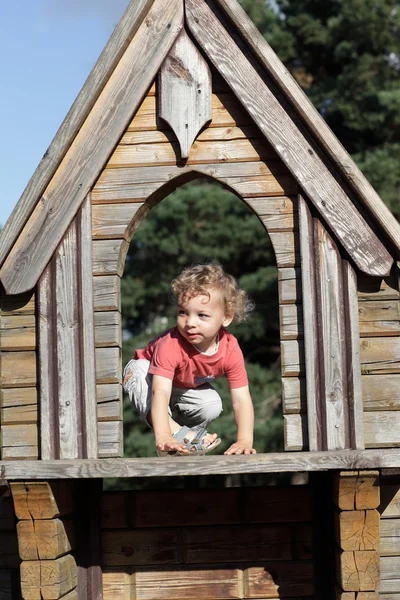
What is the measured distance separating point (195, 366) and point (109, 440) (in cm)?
74

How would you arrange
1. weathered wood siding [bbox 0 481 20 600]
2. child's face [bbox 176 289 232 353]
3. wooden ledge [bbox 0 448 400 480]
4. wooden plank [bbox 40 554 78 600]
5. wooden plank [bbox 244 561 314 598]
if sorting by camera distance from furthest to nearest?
weathered wood siding [bbox 0 481 20 600]
wooden plank [bbox 244 561 314 598]
child's face [bbox 176 289 232 353]
wooden plank [bbox 40 554 78 600]
wooden ledge [bbox 0 448 400 480]

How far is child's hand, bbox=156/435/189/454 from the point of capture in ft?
14.9

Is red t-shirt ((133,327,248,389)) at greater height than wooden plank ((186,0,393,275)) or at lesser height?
lesser

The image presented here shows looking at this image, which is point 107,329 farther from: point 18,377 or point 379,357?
point 379,357

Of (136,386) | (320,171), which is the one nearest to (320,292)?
(320,171)

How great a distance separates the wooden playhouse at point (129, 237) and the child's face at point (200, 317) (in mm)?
444

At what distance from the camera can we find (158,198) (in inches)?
194

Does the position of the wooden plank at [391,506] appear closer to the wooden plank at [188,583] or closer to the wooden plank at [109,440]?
the wooden plank at [188,583]

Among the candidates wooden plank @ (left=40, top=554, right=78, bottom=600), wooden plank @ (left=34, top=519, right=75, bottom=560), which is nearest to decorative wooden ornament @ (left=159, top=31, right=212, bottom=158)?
wooden plank @ (left=34, top=519, right=75, bottom=560)

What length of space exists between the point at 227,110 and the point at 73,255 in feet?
3.46

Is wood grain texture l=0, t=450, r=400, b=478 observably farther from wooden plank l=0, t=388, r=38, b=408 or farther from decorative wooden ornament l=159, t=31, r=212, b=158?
decorative wooden ornament l=159, t=31, r=212, b=158

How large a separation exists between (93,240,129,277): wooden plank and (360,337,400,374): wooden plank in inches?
49.7

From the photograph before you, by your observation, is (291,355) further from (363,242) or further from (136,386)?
(136,386)

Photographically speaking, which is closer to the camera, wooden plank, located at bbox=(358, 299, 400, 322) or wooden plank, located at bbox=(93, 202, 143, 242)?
wooden plank, located at bbox=(358, 299, 400, 322)
